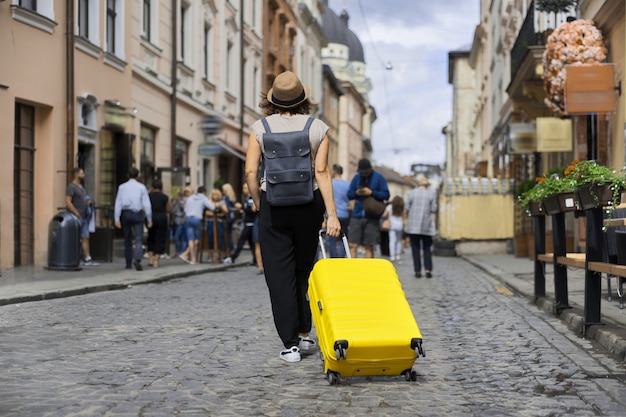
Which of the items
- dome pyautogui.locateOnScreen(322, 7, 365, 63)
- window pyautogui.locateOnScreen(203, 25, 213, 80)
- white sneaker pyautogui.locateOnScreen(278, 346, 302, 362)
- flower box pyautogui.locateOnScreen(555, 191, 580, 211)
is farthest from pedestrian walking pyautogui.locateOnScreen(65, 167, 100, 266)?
dome pyautogui.locateOnScreen(322, 7, 365, 63)

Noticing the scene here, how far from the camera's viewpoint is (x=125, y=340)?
762cm

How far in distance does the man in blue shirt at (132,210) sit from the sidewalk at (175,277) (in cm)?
45

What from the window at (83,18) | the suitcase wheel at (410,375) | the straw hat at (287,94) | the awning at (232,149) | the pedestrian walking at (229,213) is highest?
the window at (83,18)

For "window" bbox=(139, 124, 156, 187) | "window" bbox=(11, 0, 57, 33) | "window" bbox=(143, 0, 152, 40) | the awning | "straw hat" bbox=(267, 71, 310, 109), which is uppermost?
"window" bbox=(143, 0, 152, 40)

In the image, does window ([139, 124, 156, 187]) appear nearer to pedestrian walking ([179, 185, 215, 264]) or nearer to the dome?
pedestrian walking ([179, 185, 215, 264])

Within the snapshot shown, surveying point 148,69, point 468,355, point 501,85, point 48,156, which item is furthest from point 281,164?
point 501,85

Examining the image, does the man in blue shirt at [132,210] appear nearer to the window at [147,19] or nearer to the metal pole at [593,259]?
the window at [147,19]

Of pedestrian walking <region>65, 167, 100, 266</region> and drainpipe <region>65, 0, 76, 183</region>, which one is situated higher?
drainpipe <region>65, 0, 76, 183</region>

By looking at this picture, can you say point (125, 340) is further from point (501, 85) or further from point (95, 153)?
point (501, 85)

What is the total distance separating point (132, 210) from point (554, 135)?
9270 mm

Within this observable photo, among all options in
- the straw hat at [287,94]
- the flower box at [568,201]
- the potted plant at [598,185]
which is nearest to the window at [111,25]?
the flower box at [568,201]

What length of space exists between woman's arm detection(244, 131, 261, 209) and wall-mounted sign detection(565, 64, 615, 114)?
11.4 meters

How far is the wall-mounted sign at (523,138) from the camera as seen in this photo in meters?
25.7

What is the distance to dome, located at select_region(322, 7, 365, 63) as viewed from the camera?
108 metres
